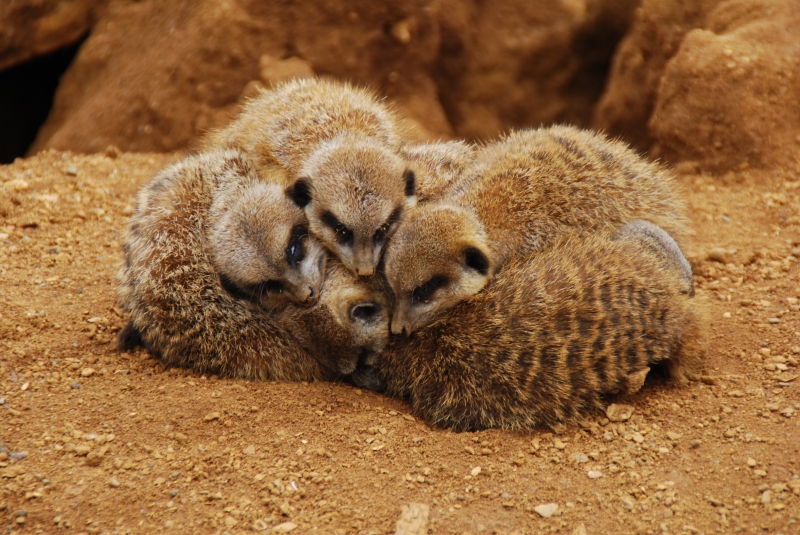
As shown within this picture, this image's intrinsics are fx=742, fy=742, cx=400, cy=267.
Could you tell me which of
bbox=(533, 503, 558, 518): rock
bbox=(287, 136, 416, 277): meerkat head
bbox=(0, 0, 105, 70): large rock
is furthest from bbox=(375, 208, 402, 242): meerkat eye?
bbox=(0, 0, 105, 70): large rock

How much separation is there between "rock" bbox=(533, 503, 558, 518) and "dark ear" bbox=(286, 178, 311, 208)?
6.91ft

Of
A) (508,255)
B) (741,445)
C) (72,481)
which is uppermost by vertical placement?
Answer: (508,255)

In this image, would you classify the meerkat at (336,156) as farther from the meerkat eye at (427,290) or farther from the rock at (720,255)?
the rock at (720,255)

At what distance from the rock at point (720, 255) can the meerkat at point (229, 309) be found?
2388mm

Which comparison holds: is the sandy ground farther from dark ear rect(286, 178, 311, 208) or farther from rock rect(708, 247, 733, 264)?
dark ear rect(286, 178, 311, 208)

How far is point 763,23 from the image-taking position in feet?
A: 19.5

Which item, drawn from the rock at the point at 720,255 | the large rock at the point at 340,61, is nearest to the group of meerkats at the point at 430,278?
the rock at the point at 720,255

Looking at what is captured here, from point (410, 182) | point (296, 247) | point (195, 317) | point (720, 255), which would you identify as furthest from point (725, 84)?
point (195, 317)

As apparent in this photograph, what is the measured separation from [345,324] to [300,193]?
2.87 feet

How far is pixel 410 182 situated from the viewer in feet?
14.1

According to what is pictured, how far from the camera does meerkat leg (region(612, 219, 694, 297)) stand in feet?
13.2

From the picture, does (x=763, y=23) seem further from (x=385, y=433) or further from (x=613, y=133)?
(x=385, y=433)

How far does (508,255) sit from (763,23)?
3.53 m

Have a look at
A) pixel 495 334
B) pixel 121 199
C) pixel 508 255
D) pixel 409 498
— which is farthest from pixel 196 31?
pixel 409 498
